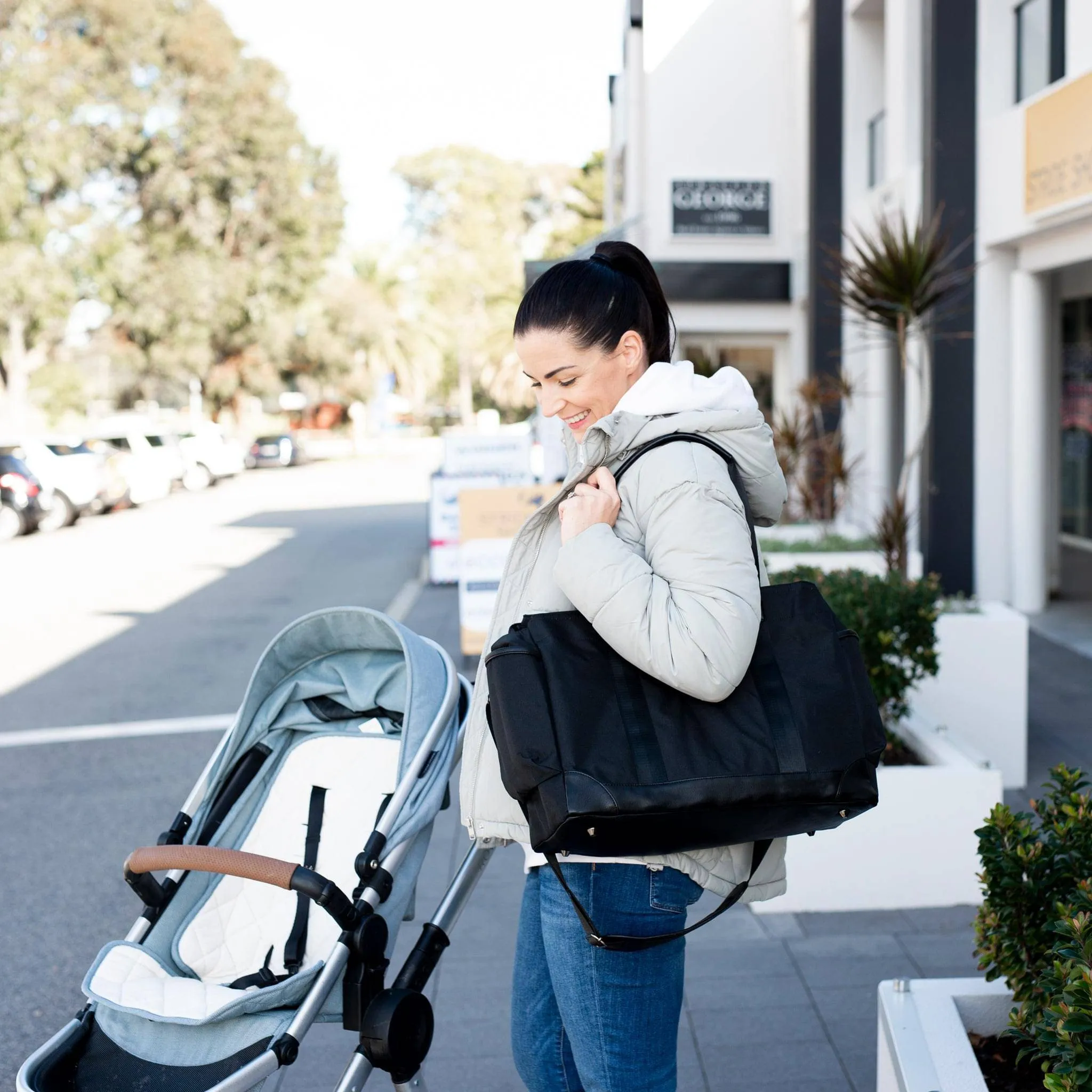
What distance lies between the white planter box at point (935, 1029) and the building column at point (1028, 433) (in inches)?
337

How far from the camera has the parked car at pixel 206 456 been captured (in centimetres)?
3272

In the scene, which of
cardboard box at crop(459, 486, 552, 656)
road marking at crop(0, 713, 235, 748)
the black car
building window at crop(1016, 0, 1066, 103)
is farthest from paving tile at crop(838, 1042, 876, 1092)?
the black car

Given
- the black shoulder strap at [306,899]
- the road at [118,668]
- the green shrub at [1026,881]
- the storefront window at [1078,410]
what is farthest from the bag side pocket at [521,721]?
the storefront window at [1078,410]

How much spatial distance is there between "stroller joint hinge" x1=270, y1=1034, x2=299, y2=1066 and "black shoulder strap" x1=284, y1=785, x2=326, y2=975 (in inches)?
17.6

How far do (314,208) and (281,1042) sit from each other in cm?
4425

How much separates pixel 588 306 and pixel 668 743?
719 mm

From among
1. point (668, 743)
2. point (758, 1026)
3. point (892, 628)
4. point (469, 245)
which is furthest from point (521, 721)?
point (469, 245)

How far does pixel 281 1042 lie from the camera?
7.59 ft

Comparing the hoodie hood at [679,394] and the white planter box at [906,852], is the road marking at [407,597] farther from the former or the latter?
the hoodie hood at [679,394]

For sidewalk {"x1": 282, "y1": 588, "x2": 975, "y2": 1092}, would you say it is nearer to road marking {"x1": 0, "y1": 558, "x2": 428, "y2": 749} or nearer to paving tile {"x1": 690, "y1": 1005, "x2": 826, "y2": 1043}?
paving tile {"x1": 690, "y1": 1005, "x2": 826, "y2": 1043}

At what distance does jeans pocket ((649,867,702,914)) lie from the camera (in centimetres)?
196

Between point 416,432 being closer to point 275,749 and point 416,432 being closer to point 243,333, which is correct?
point 243,333

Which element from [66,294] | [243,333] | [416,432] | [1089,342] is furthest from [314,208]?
[1089,342]

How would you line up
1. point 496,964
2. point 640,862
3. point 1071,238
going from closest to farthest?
point 640,862 → point 496,964 → point 1071,238
